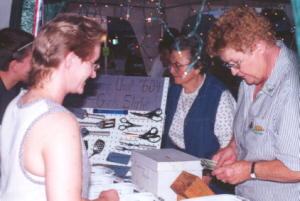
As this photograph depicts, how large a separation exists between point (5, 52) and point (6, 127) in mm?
1093

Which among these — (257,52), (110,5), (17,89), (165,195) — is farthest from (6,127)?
(110,5)

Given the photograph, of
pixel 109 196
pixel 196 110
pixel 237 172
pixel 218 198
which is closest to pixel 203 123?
pixel 196 110

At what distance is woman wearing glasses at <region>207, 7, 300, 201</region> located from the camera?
51.2 inches

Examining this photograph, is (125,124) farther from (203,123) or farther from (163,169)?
(163,169)

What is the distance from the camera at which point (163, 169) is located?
1.61 meters

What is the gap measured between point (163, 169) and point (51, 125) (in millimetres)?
887

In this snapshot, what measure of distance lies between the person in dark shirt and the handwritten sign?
0.67 meters

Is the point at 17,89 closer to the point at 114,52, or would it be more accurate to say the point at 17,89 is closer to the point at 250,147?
the point at 250,147

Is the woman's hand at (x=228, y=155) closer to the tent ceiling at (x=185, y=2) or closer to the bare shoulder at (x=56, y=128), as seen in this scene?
the bare shoulder at (x=56, y=128)

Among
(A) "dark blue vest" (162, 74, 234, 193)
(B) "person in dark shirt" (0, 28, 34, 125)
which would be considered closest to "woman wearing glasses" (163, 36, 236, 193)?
(A) "dark blue vest" (162, 74, 234, 193)

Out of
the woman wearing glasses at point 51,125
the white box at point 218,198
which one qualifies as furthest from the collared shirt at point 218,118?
the woman wearing glasses at point 51,125

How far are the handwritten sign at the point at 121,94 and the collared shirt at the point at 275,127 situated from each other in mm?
1057

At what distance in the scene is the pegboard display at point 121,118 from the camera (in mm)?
2473

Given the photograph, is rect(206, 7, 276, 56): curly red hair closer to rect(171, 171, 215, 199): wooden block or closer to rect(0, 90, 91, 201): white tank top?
rect(171, 171, 215, 199): wooden block
